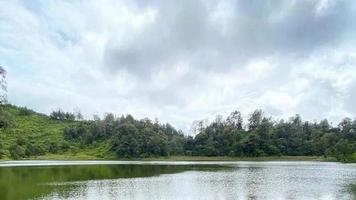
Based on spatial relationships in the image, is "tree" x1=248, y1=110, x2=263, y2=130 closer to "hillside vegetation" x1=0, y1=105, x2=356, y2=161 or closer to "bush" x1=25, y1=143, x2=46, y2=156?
"hillside vegetation" x1=0, y1=105, x2=356, y2=161

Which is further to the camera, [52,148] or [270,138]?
[52,148]

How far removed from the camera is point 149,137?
19012cm

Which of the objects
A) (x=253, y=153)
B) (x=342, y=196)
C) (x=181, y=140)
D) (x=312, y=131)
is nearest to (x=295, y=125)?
(x=312, y=131)

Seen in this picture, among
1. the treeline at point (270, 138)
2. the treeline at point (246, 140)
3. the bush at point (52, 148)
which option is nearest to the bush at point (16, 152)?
the bush at point (52, 148)

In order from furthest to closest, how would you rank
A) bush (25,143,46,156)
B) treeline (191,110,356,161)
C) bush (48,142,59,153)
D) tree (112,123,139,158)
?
1. bush (48,142,59,153)
2. tree (112,123,139,158)
3. bush (25,143,46,156)
4. treeline (191,110,356,161)

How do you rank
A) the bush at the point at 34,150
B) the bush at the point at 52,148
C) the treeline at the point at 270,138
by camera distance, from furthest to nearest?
the bush at the point at 52,148
the bush at the point at 34,150
the treeline at the point at 270,138

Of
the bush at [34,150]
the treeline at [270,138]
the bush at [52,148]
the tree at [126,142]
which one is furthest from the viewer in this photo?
the bush at [52,148]

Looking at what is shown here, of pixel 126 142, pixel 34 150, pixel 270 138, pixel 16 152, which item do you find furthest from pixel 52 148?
pixel 270 138

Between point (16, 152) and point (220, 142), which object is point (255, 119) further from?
point (16, 152)

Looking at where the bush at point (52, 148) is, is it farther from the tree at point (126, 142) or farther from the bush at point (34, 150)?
the tree at point (126, 142)

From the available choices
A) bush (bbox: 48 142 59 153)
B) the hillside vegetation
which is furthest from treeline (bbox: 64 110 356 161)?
bush (bbox: 48 142 59 153)

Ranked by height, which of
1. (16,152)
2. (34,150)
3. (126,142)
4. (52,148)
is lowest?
(16,152)

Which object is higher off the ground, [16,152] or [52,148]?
[52,148]

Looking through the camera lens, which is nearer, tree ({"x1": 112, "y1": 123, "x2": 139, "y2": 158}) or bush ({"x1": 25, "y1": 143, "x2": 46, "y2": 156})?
bush ({"x1": 25, "y1": 143, "x2": 46, "y2": 156})
